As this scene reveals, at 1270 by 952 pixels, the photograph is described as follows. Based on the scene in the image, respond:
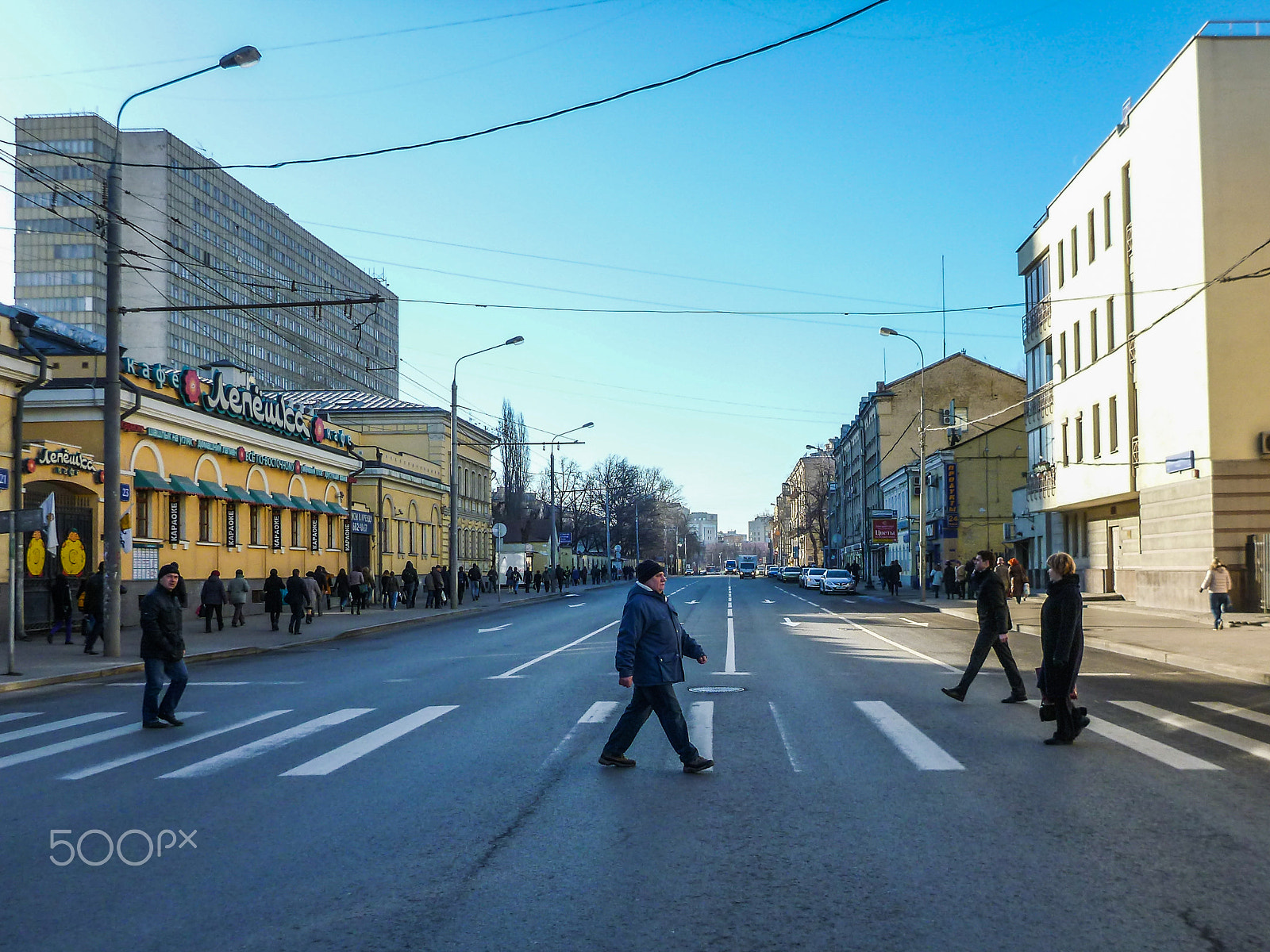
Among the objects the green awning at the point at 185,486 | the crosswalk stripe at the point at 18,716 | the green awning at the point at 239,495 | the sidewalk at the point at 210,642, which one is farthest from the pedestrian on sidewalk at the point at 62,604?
the crosswalk stripe at the point at 18,716

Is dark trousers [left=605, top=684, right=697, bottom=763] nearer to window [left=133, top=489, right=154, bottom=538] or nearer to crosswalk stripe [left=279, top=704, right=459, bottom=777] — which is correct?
crosswalk stripe [left=279, top=704, right=459, bottom=777]

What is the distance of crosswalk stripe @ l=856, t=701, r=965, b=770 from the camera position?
9016 mm

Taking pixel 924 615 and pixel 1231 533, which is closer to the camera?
pixel 1231 533

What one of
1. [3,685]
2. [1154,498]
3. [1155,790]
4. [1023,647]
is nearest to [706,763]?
[1155,790]

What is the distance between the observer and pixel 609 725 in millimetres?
11336

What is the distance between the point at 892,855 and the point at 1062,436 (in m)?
37.9

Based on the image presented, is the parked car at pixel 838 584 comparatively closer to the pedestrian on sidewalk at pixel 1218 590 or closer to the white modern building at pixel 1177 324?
the white modern building at pixel 1177 324

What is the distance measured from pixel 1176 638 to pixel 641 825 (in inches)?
710

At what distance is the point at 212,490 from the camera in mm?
32938

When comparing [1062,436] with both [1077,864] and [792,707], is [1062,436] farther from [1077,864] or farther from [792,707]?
[1077,864]

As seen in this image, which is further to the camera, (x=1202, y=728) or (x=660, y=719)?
(x=1202, y=728)

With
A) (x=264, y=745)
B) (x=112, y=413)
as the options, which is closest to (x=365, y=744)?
(x=264, y=745)

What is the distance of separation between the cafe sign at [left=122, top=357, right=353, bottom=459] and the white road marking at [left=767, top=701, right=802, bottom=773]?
74.1ft

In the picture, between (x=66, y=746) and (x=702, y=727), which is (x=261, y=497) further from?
(x=702, y=727)
